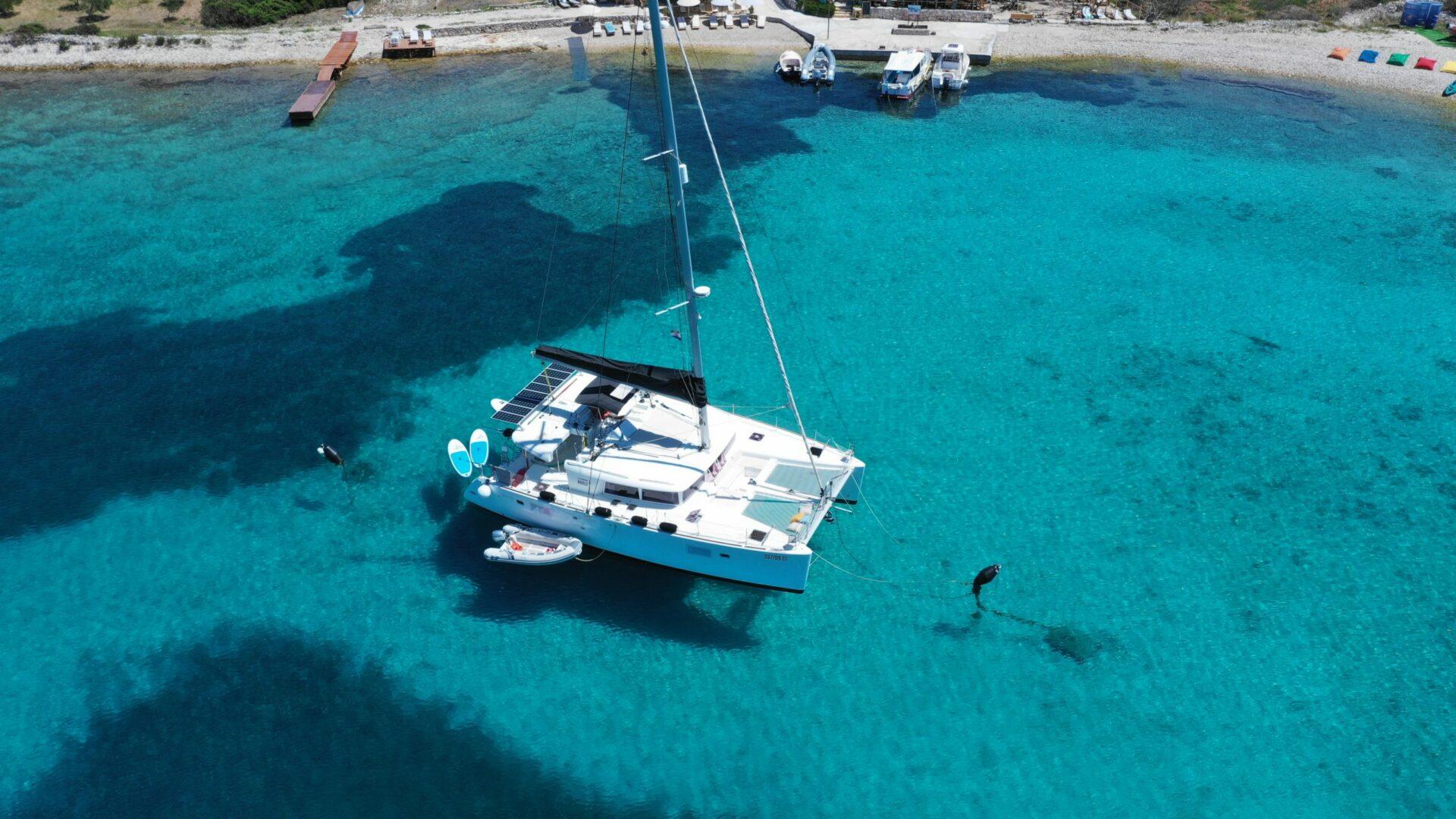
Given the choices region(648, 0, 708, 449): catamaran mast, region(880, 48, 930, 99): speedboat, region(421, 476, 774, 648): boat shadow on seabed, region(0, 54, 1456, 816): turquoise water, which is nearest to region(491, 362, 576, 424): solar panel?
region(0, 54, 1456, 816): turquoise water

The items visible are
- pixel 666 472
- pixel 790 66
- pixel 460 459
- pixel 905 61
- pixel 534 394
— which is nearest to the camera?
pixel 666 472

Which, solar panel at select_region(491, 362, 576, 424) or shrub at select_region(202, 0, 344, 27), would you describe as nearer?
solar panel at select_region(491, 362, 576, 424)

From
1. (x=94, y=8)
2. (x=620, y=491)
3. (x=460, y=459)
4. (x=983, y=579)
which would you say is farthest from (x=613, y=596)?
(x=94, y=8)

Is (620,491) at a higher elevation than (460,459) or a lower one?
lower

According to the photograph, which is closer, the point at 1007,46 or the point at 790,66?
the point at 790,66

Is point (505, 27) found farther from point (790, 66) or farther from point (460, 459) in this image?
point (460, 459)

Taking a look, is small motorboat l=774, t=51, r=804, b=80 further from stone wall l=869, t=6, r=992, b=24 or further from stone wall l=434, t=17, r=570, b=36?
stone wall l=434, t=17, r=570, b=36

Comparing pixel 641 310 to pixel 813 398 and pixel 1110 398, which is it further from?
pixel 1110 398
